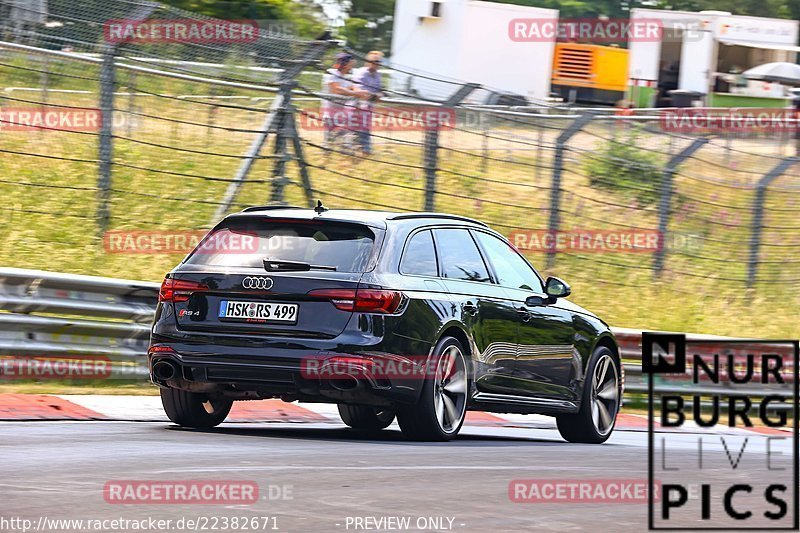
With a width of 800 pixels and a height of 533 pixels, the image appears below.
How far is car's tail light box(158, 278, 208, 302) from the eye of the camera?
974cm

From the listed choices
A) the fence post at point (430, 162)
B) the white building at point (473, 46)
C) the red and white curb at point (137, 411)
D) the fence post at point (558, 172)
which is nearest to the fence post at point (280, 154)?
the fence post at point (430, 162)

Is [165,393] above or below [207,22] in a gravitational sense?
below

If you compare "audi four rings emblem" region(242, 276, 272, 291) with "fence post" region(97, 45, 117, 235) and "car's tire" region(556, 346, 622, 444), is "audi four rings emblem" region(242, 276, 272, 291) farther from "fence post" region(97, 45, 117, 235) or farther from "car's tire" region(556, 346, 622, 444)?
"fence post" region(97, 45, 117, 235)

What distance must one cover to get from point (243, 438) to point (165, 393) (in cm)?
86

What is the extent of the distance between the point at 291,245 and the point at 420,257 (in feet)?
2.87

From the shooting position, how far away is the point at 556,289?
11211 mm

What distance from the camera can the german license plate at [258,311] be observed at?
374 inches

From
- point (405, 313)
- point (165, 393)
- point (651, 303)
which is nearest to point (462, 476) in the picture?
point (405, 313)

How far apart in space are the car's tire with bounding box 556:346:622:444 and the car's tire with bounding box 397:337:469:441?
1.71 meters

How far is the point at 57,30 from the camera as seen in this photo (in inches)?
597

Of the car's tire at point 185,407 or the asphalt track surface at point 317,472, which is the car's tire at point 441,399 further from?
the car's tire at point 185,407

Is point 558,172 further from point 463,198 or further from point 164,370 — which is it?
point 164,370

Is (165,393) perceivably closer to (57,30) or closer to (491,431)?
(491,431)

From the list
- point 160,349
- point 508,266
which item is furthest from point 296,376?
point 508,266
